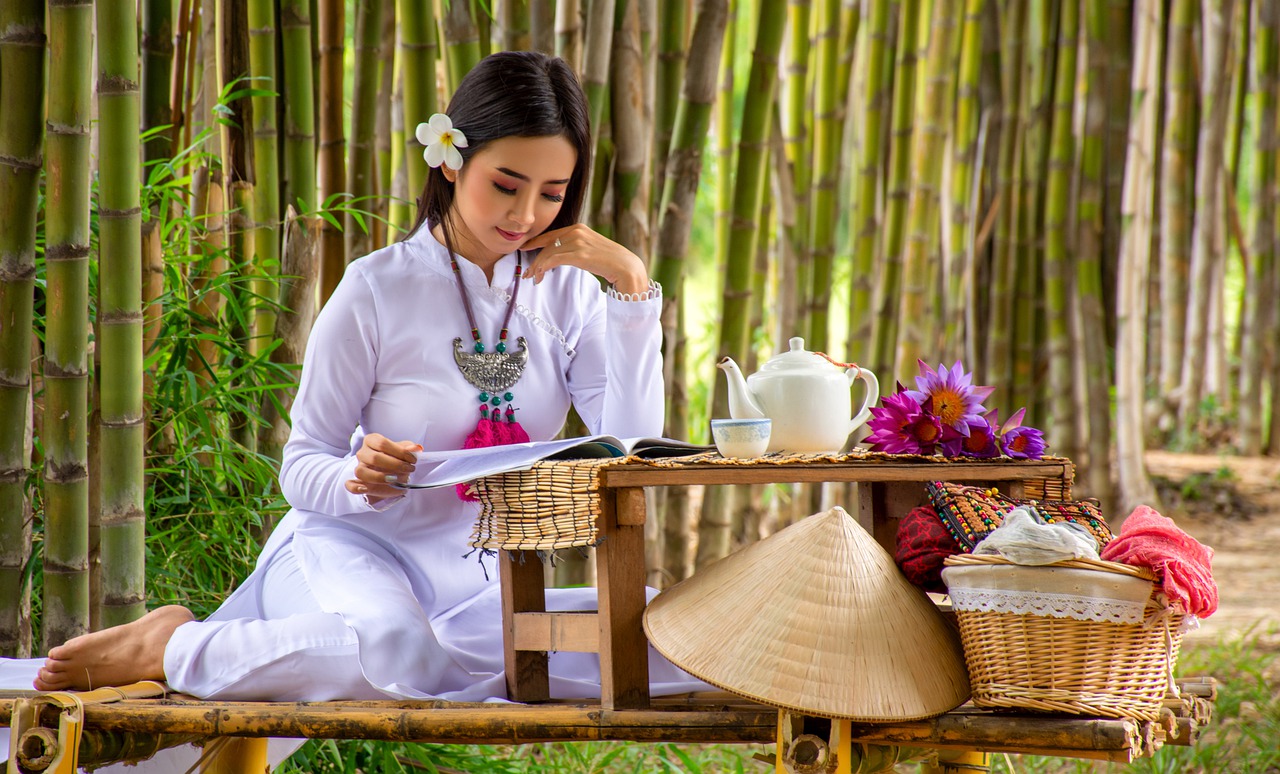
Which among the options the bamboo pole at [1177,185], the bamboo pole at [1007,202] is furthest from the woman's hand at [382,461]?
the bamboo pole at [1177,185]

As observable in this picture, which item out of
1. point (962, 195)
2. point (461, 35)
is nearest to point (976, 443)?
point (461, 35)

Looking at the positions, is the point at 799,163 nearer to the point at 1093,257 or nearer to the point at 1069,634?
the point at 1093,257

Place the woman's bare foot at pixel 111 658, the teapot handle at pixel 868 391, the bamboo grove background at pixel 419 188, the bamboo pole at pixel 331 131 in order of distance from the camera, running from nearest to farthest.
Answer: the woman's bare foot at pixel 111 658, the teapot handle at pixel 868 391, the bamboo grove background at pixel 419 188, the bamboo pole at pixel 331 131

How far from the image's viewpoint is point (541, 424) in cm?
157

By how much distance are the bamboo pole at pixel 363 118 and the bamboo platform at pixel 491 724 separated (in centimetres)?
104

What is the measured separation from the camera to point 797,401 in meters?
1.37

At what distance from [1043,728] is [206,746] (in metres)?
1.05

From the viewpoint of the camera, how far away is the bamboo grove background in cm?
154

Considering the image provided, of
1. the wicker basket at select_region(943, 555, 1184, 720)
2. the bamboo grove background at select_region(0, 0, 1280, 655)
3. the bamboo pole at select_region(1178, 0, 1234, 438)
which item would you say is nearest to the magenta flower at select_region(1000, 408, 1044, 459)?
the wicker basket at select_region(943, 555, 1184, 720)

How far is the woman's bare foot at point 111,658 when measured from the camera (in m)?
1.30

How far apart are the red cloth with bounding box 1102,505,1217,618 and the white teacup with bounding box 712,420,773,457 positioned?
36cm

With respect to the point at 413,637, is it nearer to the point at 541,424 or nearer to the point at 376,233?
the point at 541,424

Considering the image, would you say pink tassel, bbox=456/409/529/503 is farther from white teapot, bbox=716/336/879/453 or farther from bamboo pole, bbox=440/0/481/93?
bamboo pole, bbox=440/0/481/93

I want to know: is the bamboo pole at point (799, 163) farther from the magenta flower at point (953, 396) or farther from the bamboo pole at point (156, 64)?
the magenta flower at point (953, 396)
